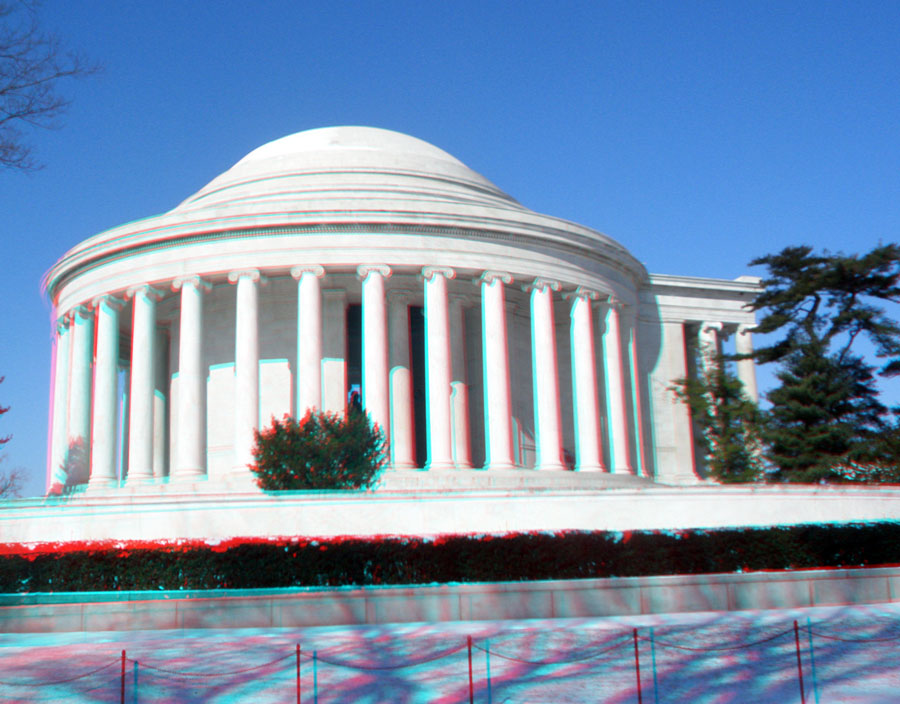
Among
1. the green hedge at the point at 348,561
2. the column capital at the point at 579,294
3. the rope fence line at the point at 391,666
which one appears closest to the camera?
the rope fence line at the point at 391,666

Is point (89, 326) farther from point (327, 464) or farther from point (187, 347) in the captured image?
point (327, 464)

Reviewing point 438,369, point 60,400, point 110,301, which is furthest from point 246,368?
point 60,400

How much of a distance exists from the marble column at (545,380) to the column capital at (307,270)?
11.6 m

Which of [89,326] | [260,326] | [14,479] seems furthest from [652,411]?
[14,479]

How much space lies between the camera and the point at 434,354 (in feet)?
169

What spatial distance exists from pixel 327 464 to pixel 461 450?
1683cm

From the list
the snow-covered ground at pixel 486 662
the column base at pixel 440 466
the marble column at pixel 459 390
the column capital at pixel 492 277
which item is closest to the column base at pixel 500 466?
the column base at pixel 440 466

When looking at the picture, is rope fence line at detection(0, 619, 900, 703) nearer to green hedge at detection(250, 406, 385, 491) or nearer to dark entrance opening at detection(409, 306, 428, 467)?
green hedge at detection(250, 406, 385, 491)

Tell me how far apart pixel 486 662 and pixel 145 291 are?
40.4 m

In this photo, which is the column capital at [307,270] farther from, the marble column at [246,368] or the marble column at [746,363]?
the marble column at [746,363]

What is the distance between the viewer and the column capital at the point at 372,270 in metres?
51.9

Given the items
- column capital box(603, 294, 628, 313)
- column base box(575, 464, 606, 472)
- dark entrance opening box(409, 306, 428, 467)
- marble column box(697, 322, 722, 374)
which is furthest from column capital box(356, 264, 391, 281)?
marble column box(697, 322, 722, 374)

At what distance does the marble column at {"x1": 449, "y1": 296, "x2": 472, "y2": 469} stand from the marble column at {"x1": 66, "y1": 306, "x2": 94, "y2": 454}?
21337 mm

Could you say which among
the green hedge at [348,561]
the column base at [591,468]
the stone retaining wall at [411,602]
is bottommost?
the stone retaining wall at [411,602]
